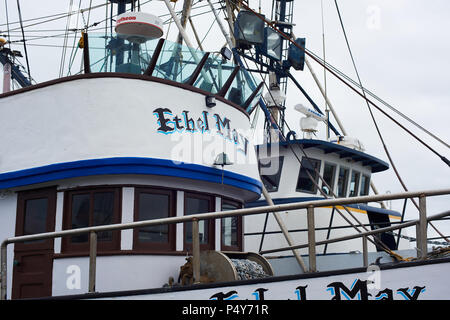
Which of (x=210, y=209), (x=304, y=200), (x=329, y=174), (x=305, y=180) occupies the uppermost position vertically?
(x=329, y=174)

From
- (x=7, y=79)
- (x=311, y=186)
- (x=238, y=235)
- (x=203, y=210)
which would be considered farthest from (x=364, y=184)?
(x=7, y=79)

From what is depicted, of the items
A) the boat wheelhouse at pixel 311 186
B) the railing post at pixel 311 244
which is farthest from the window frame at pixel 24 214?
the boat wheelhouse at pixel 311 186

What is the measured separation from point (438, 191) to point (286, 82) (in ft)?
47.9

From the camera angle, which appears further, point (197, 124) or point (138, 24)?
point (138, 24)

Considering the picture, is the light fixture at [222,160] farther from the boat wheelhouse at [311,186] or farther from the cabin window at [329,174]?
the cabin window at [329,174]

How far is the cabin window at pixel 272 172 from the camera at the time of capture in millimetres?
16797

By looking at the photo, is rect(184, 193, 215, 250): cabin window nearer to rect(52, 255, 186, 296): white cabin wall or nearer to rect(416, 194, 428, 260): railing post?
rect(52, 255, 186, 296): white cabin wall

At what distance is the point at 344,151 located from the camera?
16.9 metres

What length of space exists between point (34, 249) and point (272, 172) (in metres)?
9.21

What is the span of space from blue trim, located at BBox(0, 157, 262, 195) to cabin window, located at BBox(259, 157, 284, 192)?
294 inches

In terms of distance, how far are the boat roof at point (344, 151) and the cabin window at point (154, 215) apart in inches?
269

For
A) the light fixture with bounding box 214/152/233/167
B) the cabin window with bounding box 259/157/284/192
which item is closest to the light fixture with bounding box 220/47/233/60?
the light fixture with bounding box 214/152/233/167

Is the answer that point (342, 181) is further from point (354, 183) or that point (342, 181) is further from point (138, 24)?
point (138, 24)

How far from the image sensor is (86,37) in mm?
8680
